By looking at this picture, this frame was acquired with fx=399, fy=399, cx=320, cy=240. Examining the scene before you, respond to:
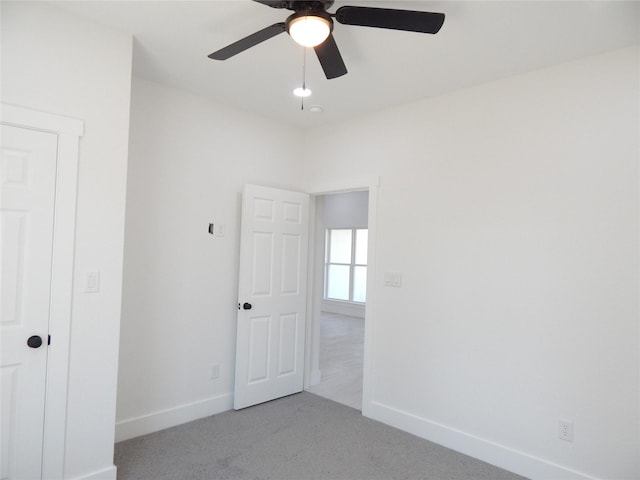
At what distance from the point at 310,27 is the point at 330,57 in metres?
Answer: 0.25

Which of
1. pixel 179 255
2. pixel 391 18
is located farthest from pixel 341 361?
pixel 391 18

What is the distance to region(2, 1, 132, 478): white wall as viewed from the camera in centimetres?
220

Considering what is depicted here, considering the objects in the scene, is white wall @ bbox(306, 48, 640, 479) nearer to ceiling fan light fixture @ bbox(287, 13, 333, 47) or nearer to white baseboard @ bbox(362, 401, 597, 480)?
white baseboard @ bbox(362, 401, 597, 480)

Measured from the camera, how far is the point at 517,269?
9.26 ft

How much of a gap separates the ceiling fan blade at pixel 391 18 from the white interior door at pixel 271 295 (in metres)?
2.12

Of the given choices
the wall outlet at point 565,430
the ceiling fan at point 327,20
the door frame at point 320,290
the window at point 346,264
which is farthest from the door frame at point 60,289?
the window at point 346,264

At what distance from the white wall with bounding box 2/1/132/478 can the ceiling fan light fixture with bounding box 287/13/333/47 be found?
1.25 m

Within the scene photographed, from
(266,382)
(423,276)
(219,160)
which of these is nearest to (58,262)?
(219,160)

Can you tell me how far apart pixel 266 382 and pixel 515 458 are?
218cm

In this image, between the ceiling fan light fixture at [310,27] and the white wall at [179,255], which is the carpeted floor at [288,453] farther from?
the ceiling fan light fixture at [310,27]

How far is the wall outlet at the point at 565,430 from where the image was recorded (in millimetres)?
2543

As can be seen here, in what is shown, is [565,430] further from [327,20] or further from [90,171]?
[90,171]

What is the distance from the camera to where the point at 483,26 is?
2.29 meters

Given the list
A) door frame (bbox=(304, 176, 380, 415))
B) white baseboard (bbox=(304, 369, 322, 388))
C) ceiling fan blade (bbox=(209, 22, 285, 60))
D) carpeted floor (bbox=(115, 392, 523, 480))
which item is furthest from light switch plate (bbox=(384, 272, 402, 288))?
ceiling fan blade (bbox=(209, 22, 285, 60))
